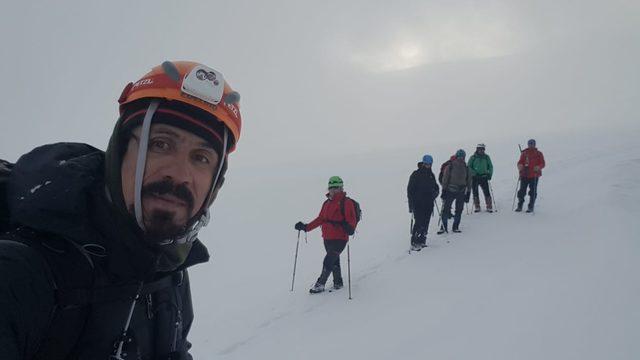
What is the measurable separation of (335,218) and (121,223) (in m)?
6.52

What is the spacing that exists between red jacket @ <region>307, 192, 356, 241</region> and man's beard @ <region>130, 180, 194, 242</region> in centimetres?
623

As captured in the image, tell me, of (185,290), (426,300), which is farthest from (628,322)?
(185,290)

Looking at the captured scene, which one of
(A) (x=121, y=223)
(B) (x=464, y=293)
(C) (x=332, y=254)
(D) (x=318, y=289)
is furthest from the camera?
(D) (x=318, y=289)

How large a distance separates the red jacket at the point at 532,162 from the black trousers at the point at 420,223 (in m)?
4.48

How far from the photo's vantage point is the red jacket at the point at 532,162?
1213cm

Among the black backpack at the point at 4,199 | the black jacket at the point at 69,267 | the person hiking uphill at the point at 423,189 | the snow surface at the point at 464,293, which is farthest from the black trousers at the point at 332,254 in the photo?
the black backpack at the point at 4,199

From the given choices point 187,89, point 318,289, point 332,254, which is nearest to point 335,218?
point 332,254

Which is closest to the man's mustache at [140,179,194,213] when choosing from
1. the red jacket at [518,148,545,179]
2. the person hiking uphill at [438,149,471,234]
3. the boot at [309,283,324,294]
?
the boot at [309,283,324,294]

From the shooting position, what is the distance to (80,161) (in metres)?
1.79

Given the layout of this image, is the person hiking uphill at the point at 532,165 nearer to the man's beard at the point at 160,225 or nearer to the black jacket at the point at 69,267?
the man's beard at the point at 160,225

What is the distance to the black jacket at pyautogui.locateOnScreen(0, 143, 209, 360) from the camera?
1329 mm

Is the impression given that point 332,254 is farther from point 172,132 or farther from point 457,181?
point 172,132

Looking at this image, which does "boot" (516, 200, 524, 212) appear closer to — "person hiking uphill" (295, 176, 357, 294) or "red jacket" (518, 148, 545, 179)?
"red jacket" (518, 148, 545, 179)

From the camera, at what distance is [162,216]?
1.85 metres
